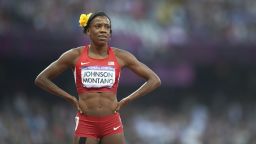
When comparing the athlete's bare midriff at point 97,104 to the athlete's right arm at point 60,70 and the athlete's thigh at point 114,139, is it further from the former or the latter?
the athlete's thigh at point 114,139

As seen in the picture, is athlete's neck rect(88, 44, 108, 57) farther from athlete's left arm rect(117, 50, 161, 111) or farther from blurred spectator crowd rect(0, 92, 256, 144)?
blurred spectator crowd rect(0, 92, 256, 144)

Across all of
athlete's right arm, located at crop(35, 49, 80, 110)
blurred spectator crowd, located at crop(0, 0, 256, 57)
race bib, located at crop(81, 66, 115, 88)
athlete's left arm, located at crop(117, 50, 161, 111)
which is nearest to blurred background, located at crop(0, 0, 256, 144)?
blurred spectator crowd, located at crop(0, 0, 256, 57)

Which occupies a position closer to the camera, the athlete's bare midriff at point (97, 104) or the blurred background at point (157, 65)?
the athlete's bare midriff at point (97, 104)

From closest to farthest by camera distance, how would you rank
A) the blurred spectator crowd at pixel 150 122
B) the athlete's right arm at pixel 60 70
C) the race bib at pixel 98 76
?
1. the race bib at pixel 98 76
2. the athlete's right arm at pixel 60 70
3. the blurred spectator crowd at pixel 150 122

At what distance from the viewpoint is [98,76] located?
13.5 metres

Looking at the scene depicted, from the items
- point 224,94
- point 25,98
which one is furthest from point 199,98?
point 25,98

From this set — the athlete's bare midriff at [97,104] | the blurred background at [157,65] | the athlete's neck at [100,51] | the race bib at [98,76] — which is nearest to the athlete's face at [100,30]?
the athlete's neck at [100,51]

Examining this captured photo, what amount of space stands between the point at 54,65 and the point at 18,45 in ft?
38.2

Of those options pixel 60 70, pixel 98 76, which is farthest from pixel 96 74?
pixel 60 70

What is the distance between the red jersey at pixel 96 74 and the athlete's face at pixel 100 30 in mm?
251

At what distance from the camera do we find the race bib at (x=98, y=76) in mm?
13477

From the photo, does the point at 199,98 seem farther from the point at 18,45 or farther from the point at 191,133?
the point at 18,45

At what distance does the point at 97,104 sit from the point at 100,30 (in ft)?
3.32

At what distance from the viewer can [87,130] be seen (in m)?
13.5
